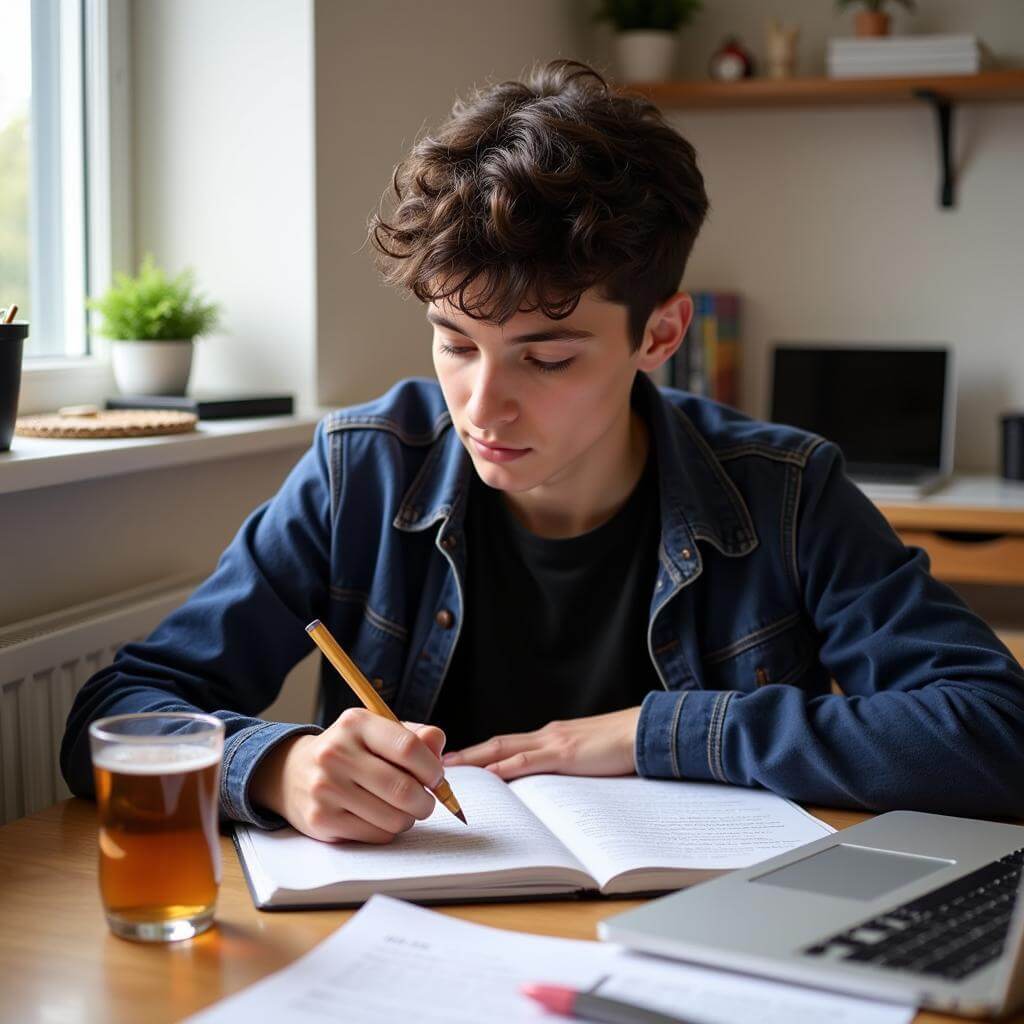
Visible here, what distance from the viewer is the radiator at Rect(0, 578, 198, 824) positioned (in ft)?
4.62

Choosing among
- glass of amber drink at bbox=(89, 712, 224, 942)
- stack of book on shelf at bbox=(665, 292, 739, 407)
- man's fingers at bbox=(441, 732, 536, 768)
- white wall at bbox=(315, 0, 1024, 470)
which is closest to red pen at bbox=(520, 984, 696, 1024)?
glass of amber drink at bbox=(89, 712, 224, 942)

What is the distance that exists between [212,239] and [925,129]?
5.76ft

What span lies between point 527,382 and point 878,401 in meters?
1.95

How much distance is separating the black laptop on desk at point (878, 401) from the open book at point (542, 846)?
1.93m

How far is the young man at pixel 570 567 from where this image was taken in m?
1.14

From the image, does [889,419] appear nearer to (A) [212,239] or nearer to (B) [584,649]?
(A) [212,239]

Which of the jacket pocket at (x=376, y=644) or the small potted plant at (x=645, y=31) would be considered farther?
the small potted plant at (x=645, y=31)

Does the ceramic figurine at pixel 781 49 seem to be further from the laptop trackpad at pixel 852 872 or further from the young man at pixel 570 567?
the laptop trackpad at pixel 852 872

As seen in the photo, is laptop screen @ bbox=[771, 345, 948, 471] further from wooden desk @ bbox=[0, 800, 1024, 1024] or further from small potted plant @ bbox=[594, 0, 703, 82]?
wooden desk @ bbox=[0, 800, 1024, 1024]

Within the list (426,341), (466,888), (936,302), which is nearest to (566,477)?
(466,888)

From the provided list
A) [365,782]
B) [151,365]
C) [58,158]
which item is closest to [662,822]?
[365,782]

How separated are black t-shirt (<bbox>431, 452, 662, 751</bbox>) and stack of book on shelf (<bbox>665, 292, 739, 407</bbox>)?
1.70m

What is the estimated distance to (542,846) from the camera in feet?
3.12

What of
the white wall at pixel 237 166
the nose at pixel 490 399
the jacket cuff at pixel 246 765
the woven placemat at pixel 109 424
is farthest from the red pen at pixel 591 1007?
the white wall at pixel 237 166
